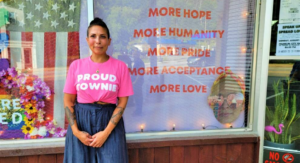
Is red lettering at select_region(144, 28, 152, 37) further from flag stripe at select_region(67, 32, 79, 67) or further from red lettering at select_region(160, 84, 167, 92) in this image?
flag stripe at select_region(67, 32, 79, 67)

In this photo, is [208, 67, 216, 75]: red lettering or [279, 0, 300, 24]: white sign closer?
[279, 0, 300, 24]: white sign

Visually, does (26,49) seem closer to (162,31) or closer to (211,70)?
(162,31)

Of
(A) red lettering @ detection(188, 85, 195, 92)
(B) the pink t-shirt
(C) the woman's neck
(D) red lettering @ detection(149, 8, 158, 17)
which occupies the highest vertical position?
(D) red lettering @ detection(149, 8, 158, 17)

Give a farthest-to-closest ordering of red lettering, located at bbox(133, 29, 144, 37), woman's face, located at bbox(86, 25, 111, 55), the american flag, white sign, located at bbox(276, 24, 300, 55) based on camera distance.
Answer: red lettering, located at bbox(133, 29, 144, 37)
white sign, located at bbox(276, 24, 300, 55)
the american flag
woman's face, located at bbox(86, 25, 111, 55)

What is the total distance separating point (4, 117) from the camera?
2.18 m

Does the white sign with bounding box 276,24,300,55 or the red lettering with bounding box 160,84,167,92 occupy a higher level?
the white sign with bounding box 276,24,300,55

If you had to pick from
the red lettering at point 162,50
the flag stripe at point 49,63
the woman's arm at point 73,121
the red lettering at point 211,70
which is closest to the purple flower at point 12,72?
the flag stripe at point 49,63

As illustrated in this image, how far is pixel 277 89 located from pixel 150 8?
1.72 metres

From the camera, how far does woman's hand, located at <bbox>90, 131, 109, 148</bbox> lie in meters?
1.52

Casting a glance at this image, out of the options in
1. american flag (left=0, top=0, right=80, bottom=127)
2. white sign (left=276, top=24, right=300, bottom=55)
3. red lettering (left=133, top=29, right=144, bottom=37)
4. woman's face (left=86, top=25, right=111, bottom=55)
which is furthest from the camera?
red lettering (left=133, top=29, right=144, bottom=37)

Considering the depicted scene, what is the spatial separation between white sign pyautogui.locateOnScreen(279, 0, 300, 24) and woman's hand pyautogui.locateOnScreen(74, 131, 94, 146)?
227cm

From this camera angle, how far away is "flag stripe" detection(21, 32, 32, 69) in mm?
2170

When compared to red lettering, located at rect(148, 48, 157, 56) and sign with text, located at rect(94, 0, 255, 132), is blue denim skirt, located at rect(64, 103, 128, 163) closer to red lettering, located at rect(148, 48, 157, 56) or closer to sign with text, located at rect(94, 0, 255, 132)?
sign with text, located at rect(94, 0, 255, 132)

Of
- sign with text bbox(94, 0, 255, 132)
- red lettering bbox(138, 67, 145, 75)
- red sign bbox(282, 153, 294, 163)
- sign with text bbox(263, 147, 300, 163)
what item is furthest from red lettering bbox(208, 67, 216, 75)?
red sign bbox(282, 153, 294, 163)
